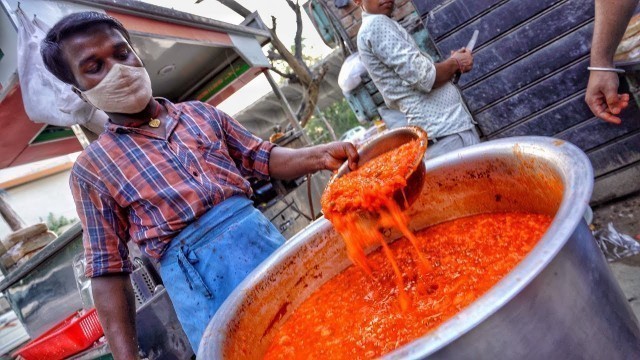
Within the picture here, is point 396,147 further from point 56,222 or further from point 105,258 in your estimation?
point 56,222

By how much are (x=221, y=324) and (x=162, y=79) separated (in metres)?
5.88

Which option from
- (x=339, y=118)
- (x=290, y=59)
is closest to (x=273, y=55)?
(x=290, y=59)

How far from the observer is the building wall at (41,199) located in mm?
17859

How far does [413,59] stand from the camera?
8.74 ft

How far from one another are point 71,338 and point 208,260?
224 cm

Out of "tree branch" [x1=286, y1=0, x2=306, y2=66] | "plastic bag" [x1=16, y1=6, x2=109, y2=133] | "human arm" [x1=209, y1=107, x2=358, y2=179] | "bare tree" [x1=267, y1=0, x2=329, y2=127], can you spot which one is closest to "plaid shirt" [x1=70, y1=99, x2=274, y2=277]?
"human arm" [x1=209, y1=107, x2=358, y2=179]

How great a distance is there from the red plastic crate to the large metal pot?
91.5 inches

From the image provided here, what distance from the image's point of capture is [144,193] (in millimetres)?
1620

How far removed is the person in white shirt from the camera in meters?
2.69

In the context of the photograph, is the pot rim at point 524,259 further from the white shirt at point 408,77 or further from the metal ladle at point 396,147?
the white shirt at point 408,77

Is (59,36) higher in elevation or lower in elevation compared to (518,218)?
higher

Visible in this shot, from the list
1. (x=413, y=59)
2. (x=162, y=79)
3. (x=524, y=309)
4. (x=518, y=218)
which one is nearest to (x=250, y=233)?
(x=518, y=218)

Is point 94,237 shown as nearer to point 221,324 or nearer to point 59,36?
point 221,324

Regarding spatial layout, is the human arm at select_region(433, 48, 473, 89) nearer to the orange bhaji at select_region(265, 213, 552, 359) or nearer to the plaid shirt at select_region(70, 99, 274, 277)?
the orange bhaji at select_region(265, 213, 552, 359)
